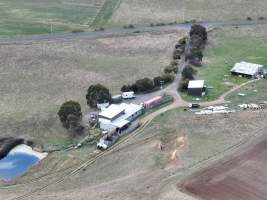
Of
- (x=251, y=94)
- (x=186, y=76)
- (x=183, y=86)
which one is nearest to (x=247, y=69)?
(x=251, y=94)

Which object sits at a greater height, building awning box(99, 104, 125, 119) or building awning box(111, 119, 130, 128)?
building awning box(99, 104, 125, 119)

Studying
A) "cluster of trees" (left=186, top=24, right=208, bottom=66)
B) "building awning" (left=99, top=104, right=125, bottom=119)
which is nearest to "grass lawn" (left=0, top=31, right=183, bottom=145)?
"cluster of trees" (left=186, top=24, right=208, bottom=66)

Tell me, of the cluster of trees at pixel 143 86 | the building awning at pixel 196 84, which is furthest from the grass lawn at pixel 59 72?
the building awning at pixel 196 84

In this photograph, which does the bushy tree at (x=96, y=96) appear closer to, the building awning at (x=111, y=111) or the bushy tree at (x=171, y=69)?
the building awning at (x=111, y=111)

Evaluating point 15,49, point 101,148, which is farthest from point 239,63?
point 15,49

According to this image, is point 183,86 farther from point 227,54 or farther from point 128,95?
point 227,54

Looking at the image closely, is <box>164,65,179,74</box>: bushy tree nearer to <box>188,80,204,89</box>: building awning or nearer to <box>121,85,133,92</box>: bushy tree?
<box>188,80,204,89</box>: building awning

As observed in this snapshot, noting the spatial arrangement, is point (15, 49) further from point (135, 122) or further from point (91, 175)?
point (91, 175)

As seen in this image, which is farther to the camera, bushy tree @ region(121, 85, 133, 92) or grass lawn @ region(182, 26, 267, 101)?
grass lawn @ region(182, 26, 267, 101)
